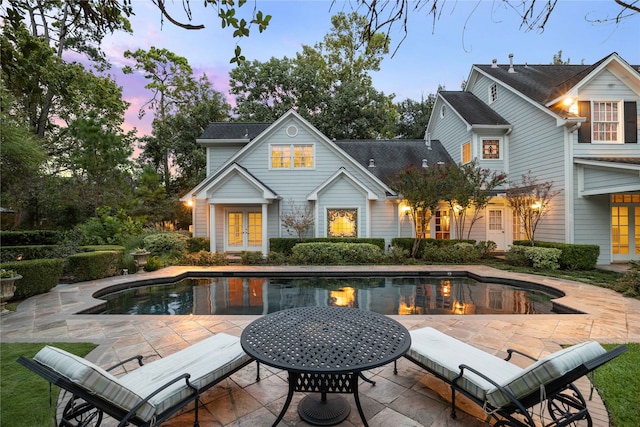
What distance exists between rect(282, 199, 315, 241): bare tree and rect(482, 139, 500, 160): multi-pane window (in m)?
8.69

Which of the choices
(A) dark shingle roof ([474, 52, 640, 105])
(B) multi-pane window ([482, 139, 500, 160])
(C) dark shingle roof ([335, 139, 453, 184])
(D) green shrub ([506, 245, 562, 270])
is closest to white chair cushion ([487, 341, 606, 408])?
(D) green shrub ([506, 245, 562, 270])

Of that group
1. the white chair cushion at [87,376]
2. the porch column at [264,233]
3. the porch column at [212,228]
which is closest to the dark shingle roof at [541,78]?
the porch column at [264,233]

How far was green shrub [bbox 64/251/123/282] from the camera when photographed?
808 cm

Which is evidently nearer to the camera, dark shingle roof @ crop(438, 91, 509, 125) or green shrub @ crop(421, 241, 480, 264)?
green shrub @ crop(421, 241, 480, 264)

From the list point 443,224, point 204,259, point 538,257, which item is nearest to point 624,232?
point 538,257

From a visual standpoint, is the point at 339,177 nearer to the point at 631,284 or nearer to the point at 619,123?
the point at 631,284

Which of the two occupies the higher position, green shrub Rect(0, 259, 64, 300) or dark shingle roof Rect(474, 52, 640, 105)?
dark shingle roof Rect(474, 52, 640, 105)

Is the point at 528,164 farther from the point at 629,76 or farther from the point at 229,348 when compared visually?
the point at 229,348

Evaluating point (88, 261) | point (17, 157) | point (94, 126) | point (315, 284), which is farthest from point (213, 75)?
point (315, 284)

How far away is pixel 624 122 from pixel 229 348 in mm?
15152

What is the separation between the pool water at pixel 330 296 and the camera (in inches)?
244

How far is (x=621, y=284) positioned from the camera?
22.3 ft

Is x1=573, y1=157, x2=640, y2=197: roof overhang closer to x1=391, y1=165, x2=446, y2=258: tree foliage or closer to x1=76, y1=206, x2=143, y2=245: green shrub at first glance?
x1=391, y1=165, x2=446, y2=258: tree foliage

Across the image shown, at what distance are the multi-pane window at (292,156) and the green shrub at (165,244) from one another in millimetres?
5415
